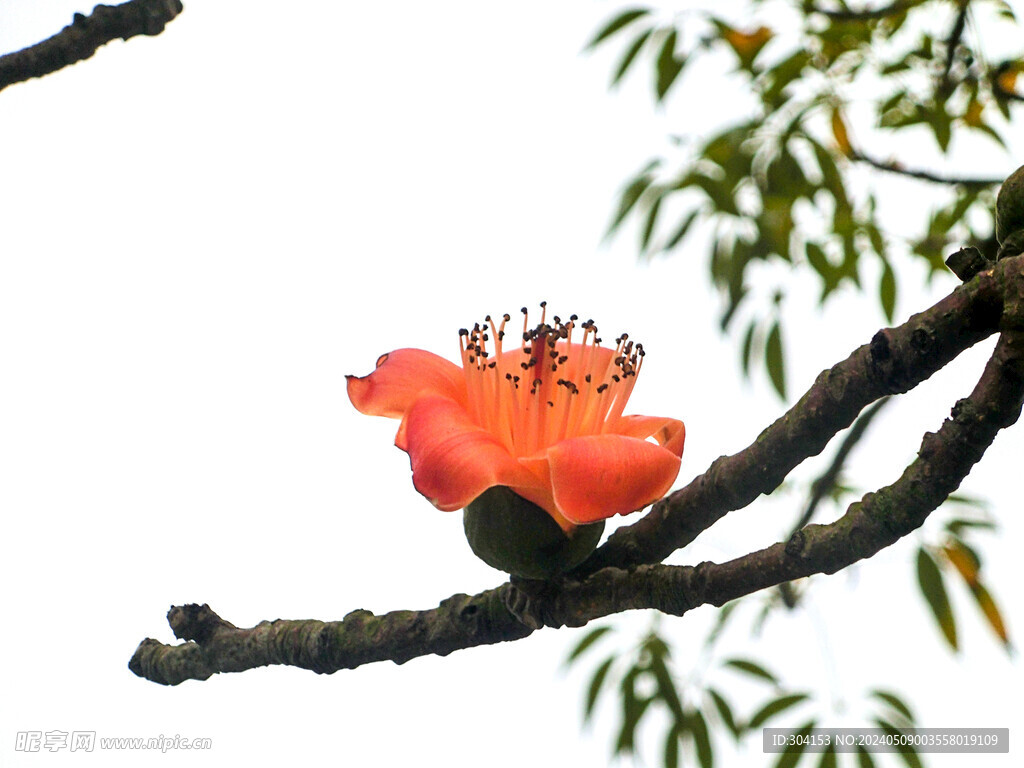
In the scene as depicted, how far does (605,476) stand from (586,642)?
900 mm

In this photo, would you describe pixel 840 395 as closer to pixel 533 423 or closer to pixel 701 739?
pixel 533 423

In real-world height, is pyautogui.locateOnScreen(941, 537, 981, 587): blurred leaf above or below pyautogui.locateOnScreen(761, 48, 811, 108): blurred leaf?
below

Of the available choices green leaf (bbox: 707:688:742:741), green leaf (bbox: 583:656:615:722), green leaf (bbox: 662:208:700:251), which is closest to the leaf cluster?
green leaf (bbox: 707:688:742:741)

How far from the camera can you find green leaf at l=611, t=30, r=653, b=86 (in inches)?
56.9

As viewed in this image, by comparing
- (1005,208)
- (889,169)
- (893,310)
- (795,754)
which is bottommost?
(795,754)

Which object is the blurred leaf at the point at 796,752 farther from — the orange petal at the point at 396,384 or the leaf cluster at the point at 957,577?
the orange petal at the point at 396,384

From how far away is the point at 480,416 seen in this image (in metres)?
0.67

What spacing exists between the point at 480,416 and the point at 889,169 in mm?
1066

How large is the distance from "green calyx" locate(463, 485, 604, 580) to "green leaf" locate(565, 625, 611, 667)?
79 centimetres

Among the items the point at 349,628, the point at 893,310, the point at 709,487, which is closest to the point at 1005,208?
the point at 709,487

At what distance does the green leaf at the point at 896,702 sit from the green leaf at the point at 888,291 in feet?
1.71

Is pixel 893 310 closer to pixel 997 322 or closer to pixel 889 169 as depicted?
pixel 889 169

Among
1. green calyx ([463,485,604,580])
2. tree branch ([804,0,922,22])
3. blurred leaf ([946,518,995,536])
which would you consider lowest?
green calyx ([463,485,604,580])

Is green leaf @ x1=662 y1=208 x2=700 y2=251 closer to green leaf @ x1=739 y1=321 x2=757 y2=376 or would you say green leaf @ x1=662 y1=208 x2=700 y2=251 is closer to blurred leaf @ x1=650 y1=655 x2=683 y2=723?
green leaf @ x1=739 y1=321 x2=757 y2=376
